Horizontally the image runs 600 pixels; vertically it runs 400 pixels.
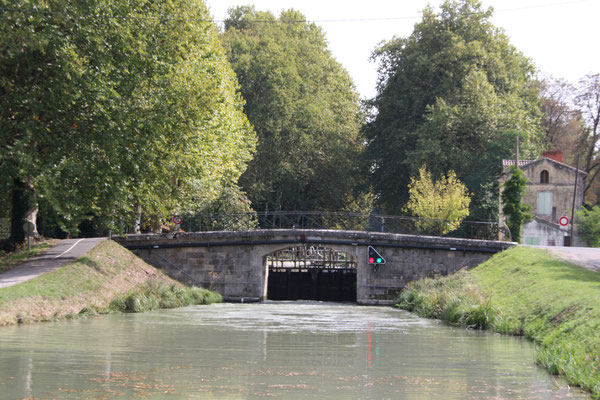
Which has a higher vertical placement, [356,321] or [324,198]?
[324,198]

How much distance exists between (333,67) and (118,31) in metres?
35.3

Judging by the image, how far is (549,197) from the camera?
46469 mm

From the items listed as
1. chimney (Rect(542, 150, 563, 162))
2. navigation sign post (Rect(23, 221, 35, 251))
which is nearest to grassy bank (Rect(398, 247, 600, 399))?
navigation sign post (Rect(23, 221, 35, 251))

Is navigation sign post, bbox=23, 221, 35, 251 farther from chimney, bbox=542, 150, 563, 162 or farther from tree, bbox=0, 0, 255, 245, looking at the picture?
chimney, bbox=542, 150, 563, 162

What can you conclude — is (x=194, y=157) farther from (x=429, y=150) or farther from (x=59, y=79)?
(x=429, y=150)

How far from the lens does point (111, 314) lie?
2492 cm

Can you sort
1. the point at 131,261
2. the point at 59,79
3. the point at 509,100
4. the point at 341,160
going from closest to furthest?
the point at 59,79 < the point at 131,261 < the point at 509,100 < the point at 341,160

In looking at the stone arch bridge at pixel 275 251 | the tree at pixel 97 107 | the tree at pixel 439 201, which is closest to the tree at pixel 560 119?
the tree at pixel 439 201

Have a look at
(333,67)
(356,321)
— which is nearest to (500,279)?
(356,321)

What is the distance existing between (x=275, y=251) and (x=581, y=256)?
1316cm

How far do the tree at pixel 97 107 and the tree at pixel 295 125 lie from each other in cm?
2114

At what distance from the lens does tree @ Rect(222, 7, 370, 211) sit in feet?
167

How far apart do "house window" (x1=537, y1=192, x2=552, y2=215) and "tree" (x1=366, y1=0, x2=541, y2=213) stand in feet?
10.1

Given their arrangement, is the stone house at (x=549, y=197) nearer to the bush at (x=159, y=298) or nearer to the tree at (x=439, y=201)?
the tree at (x=439, y=201)
